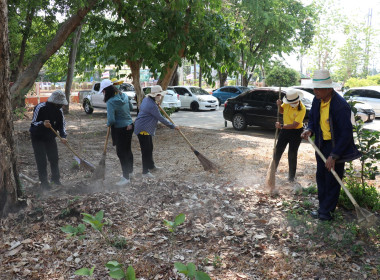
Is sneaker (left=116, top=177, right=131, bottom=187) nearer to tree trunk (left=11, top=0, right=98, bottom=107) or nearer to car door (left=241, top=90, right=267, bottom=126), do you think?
tree trunk (left=11, top=0, right=98, bottom=107)

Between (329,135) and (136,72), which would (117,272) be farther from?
(136,72)

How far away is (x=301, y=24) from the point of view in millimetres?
25797

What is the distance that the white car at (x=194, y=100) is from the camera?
73.9 ft

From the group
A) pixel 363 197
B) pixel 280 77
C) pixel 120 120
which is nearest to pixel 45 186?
pixel 120 120

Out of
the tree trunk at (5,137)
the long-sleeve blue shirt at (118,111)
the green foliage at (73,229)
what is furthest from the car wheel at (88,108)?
the green foliage at (73,229)

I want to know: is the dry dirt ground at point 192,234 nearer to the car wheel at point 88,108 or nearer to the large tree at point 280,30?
the car wheel at point 88,108

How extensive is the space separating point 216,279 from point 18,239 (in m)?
2.33

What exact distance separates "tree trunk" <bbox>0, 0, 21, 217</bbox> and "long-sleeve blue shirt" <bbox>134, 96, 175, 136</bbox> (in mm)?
2557

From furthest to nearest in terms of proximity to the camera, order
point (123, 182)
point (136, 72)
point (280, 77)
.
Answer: point (280, 77) < point (136, 72) < point (123, 182)

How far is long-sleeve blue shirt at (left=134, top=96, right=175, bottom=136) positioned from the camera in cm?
684

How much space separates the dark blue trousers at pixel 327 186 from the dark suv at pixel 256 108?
7.69 meters

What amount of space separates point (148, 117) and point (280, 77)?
1090 inches

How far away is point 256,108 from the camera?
13.3 metres

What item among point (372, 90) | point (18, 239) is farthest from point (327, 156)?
point (372, 90)
